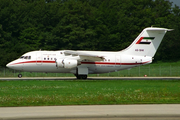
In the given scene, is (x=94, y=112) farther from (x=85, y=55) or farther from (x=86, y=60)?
(x=86, y=60)

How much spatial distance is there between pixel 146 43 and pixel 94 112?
2951 cm

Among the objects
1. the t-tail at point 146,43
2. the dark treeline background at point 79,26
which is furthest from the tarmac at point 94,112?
the dark treeline background at point 79,26

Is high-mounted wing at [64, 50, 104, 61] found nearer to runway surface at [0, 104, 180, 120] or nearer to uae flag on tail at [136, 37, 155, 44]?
uae flag on tail at [136, 37, 155, 44]

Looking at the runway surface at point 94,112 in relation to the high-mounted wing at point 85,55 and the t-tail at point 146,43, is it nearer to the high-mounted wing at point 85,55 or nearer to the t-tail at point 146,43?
the high-mounted wing at point 85,55

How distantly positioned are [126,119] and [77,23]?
75484 millimetres

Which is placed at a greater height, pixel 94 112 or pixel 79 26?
pixel 79 26

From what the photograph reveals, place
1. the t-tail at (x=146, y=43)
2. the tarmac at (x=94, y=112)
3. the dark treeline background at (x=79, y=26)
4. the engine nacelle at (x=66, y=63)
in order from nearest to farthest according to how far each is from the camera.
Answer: the tarmac at (x=94, y=112) < the engine nacelle at (x=66, y=63) < the t-tail at (x=146, y=43) < the dark treeline background at (x=79, y=26)

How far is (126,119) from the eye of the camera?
578 inches

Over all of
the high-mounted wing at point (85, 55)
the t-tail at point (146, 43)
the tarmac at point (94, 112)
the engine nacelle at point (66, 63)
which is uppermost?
the t-tail at point (146, 43)

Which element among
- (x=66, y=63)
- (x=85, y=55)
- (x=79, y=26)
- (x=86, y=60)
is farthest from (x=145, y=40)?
(x=79, y=26)

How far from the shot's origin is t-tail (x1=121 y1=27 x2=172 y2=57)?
4378 cm

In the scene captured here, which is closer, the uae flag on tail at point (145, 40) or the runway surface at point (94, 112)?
the runway surface at point (94, 112)

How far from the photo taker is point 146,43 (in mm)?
44156

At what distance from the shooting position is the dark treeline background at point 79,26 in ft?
275
